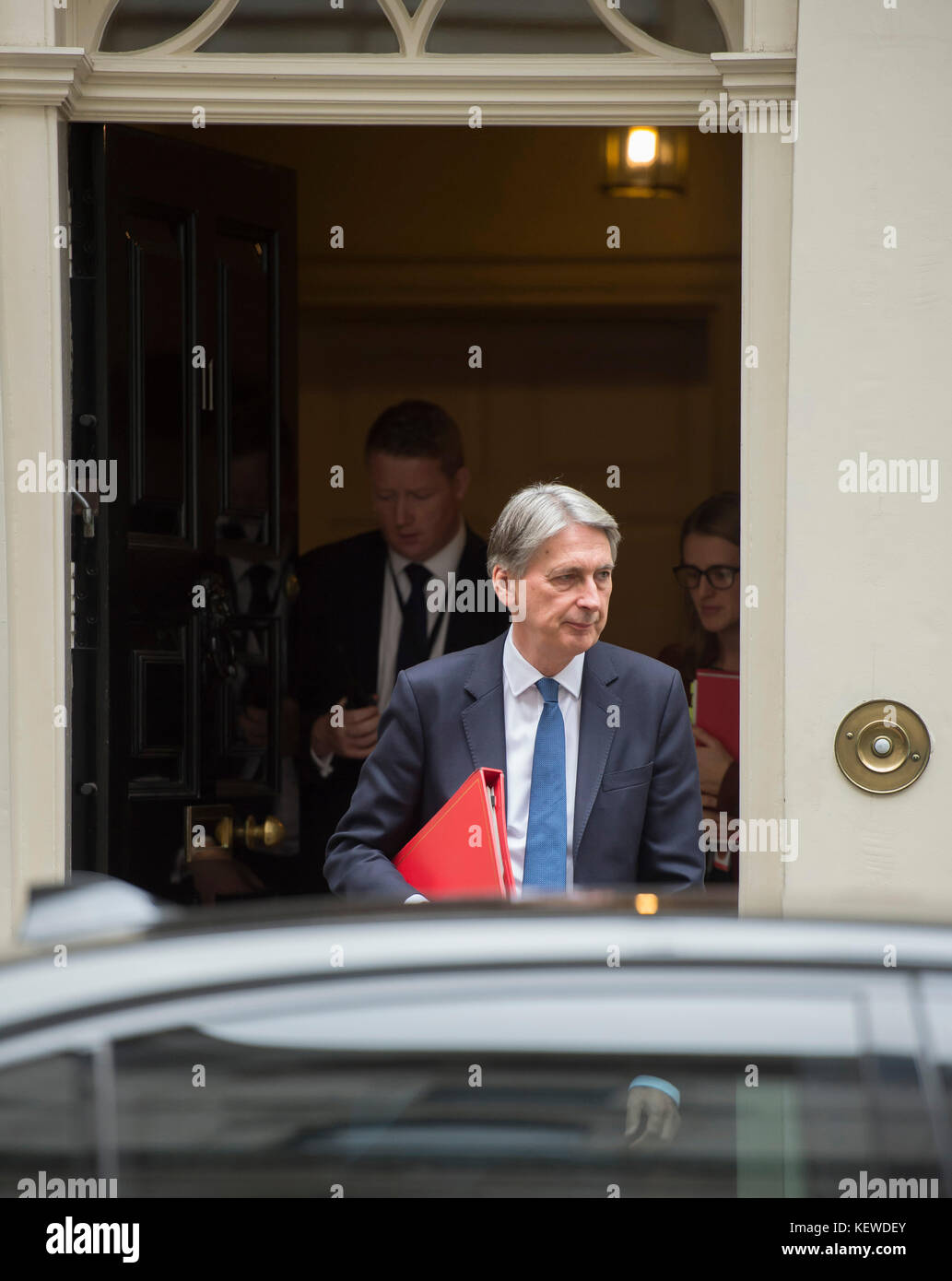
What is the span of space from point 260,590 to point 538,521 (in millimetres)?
2039

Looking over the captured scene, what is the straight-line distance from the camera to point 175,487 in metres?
4.50

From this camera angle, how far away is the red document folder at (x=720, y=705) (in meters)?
4.66

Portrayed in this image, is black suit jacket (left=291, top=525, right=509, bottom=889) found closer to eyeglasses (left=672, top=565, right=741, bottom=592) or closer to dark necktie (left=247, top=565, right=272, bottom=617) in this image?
dark necktie (left=247, top=565, right=272, bottom=617)

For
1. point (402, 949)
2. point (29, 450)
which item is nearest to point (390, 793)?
point (29, 450)

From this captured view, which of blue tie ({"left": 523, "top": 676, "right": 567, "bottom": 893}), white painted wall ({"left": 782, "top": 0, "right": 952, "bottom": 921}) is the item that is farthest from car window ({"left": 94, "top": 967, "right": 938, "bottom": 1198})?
white painted wall ({"left": 782, "top": 0, "right": 952, "bottom": 921})

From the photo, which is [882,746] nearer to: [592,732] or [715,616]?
[592,732]

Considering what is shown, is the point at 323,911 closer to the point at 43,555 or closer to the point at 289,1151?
the point at 289,1151

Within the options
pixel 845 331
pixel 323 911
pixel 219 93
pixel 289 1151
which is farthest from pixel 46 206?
pixel 289 1151

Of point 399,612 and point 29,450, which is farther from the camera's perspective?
point 399,612

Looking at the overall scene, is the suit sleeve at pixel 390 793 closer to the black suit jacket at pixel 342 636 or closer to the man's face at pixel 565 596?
the man's face at pixel 565 596

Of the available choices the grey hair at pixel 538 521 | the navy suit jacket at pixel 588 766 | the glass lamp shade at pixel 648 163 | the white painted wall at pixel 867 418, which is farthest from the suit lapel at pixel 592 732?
the glass lamp shade at pixel 648 163

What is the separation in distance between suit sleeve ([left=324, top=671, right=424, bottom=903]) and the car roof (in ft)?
4.85

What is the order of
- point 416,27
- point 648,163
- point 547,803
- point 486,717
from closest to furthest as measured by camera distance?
point 547,803
point 486,717
point 416,27
point 648,163

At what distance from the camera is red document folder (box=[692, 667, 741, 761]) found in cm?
466
